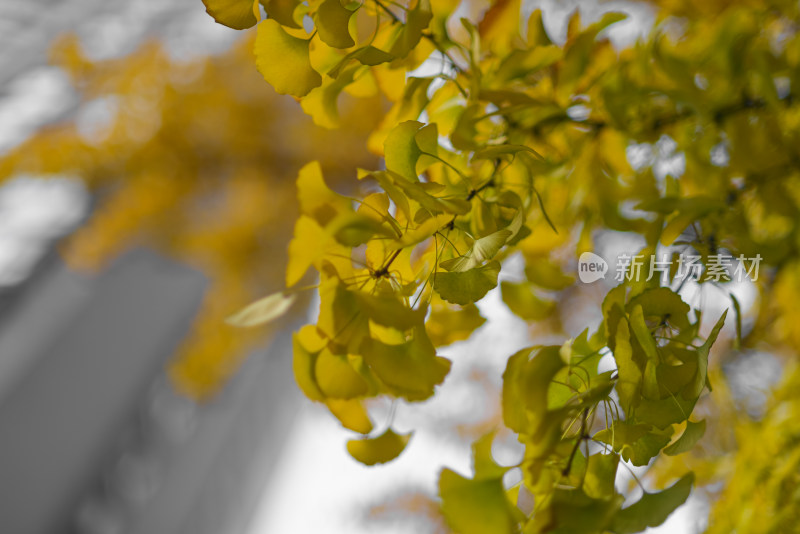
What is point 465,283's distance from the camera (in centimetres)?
14

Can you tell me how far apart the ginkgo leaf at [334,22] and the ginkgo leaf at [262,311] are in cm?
7

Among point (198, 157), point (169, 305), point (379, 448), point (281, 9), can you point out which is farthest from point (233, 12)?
point (169, 305)

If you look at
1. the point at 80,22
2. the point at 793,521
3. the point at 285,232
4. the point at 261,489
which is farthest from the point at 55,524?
the point at 80,22

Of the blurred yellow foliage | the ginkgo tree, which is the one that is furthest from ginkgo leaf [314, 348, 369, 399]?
the blurred yellow foliage

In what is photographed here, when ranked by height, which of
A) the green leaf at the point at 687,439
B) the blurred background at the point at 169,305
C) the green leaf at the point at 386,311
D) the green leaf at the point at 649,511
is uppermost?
the green leaf at the point at 386,311

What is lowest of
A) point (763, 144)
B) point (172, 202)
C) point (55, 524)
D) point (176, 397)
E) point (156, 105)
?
point (176, 397)

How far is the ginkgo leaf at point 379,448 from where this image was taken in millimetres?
165

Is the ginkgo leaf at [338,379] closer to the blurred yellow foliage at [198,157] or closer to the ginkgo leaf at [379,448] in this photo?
the ginkgo leaf at [379,448]

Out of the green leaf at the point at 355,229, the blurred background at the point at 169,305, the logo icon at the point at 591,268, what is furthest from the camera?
the blurred background at the point at 169,305

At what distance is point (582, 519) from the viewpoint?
0.13 meters

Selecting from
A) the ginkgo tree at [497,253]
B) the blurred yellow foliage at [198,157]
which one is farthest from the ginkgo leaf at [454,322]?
the blurred yellow foliage at [198,157]

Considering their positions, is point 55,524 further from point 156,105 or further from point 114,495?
point 156,105

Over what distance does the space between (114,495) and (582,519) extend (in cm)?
170

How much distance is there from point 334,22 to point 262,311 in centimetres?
8
